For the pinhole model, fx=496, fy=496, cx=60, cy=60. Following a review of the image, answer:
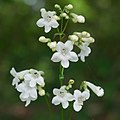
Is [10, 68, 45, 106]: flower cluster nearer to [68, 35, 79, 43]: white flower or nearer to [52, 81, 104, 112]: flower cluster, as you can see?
[52, 81, 104, 112]: flower cluster

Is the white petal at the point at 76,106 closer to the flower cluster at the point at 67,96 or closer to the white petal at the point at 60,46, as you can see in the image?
the flower cluster at the point at 67,96

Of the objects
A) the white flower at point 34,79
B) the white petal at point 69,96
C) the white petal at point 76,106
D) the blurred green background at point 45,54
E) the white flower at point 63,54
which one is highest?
the blurred green background at point 45,54

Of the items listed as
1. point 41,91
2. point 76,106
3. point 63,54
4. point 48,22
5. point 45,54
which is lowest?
point 76,106

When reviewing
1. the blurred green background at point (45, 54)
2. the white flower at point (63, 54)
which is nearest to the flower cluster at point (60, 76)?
the white flower at point (63, 54)

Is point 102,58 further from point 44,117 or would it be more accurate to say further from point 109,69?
point 44,117

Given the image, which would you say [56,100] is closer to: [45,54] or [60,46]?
[60,46]

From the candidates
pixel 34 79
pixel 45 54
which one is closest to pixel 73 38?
pixel 34 79

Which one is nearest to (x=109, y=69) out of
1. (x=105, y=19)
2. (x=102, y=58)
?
(x=102, y=58)

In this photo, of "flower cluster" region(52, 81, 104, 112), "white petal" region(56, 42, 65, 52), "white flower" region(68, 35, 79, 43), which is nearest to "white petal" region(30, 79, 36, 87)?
"flower cluster" region(52, 81, 104, 112)
